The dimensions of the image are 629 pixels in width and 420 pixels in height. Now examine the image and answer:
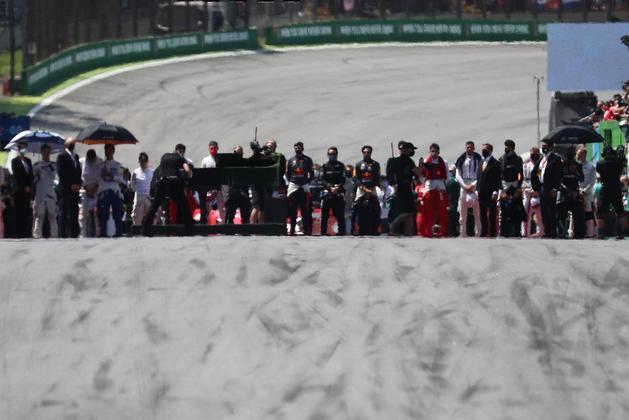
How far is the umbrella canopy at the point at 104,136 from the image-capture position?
20609 millimetres

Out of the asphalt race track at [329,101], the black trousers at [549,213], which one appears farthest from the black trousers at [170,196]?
the asphalt race track at [329,101]

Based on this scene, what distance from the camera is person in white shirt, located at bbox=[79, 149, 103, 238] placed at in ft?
61.7

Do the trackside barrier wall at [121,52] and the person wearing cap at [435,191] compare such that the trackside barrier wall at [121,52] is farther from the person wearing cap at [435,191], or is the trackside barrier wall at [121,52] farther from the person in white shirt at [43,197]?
the person wearing cap at [435,191]

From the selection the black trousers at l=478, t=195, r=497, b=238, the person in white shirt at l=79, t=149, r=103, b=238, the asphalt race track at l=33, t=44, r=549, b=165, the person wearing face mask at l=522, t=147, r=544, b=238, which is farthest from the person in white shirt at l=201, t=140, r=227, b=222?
the asphalt race track at l=33, t=44, r=549, b=165

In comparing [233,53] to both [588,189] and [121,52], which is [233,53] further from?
[588,189]

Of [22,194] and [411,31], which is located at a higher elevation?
[411,31]

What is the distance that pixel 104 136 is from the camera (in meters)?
20.6

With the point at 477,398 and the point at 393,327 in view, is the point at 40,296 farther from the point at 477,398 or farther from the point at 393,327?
the point at 477,398

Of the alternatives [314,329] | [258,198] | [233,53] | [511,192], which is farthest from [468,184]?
[233,53]

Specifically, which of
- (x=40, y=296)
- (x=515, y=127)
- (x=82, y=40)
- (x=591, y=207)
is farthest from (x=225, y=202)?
(x=82, y=40)

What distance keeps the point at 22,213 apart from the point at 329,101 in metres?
33.3

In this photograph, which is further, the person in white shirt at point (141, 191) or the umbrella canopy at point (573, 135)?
the umbrella canopy at point (573, 135)

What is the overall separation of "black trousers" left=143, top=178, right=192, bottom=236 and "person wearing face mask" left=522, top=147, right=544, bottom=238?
493 centimetres

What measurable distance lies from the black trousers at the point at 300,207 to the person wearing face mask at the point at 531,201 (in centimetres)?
288
